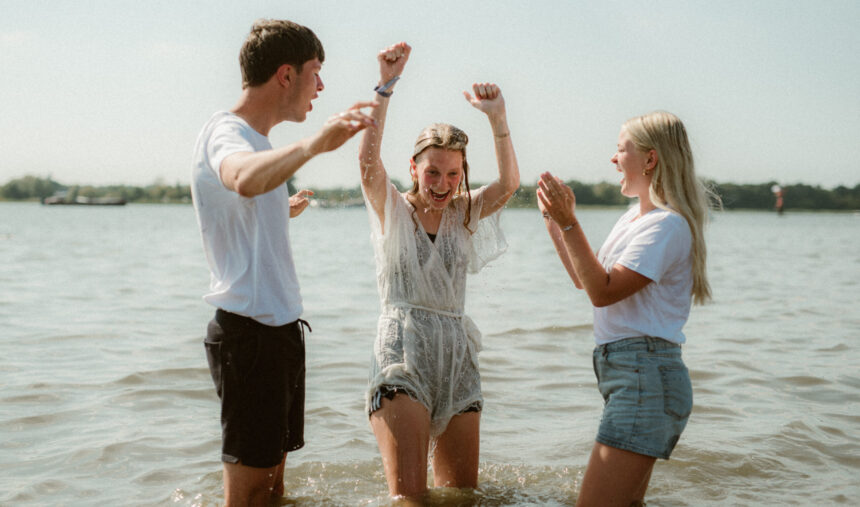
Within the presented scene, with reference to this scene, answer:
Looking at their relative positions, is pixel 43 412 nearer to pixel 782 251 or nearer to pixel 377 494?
pixel 377 494

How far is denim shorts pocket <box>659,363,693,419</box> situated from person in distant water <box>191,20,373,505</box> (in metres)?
1.74

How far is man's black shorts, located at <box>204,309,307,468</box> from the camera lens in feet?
11.2

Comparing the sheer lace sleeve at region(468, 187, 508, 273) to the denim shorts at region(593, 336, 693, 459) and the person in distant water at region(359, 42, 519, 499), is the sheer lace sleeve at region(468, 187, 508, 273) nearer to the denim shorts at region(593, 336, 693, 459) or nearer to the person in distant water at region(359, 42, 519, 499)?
the person in distant water at region(359, 42, 519, 499)

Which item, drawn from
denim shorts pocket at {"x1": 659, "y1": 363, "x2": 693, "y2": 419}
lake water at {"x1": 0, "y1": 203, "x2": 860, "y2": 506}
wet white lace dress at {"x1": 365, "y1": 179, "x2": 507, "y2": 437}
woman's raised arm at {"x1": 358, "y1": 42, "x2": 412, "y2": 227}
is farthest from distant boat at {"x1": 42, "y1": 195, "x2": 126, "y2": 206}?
denim shorts pocket at {"x1": 659, "y1": 363, "x2": 693, "y2": 419}

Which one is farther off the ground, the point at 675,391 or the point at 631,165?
the point at 631,165

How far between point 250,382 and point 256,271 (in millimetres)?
509

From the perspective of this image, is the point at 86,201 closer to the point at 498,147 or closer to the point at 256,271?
the point at 498,147

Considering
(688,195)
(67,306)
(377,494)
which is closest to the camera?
(688,195)

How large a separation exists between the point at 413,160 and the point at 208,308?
376 inches

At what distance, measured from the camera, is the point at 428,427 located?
4254 millimetres

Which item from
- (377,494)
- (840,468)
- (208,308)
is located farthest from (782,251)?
(377,494)

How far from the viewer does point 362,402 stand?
7.92m

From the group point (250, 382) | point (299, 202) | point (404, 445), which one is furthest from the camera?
point (299, 202)

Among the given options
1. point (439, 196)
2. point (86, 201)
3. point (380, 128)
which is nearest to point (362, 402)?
point (439, 196)
